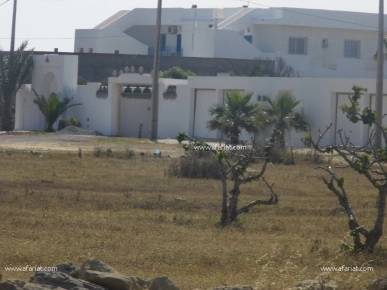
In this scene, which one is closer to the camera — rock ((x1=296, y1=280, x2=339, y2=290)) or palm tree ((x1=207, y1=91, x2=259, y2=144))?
rock ((x1=296, y1=280, x2=339, y2=290))

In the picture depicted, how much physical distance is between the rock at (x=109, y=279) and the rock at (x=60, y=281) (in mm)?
129

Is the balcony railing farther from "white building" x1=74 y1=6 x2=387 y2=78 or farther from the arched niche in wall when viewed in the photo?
the arched niche in wall

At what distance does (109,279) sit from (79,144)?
82.2 ft

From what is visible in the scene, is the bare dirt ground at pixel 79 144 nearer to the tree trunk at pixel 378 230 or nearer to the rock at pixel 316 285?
the tree trunk at pixel 378 230

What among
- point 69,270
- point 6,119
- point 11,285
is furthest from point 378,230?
point 6,119

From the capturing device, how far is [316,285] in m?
8.41

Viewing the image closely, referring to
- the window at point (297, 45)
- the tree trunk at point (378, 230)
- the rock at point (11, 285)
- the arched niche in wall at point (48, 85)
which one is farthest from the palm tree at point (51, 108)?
the rock at point (11, 285)

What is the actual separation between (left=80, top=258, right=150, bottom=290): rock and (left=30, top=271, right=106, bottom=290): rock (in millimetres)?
129

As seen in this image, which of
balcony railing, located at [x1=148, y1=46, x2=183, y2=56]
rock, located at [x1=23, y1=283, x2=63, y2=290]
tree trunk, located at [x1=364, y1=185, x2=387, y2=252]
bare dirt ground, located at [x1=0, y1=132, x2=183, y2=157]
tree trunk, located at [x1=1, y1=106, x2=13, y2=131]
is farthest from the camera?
balcony railing, located at [x1=148, y1=46, x2=183, y2=56]

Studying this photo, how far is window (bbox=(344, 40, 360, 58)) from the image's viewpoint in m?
54.8

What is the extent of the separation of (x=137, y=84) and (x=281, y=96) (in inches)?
445

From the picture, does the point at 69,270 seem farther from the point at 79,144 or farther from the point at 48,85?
the point at 48,85

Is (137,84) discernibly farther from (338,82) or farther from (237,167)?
(237,167)

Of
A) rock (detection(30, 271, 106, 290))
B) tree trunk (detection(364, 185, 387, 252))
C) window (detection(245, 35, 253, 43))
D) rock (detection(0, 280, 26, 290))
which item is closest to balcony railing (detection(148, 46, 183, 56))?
window (detection(245, 35, 253, 43))
